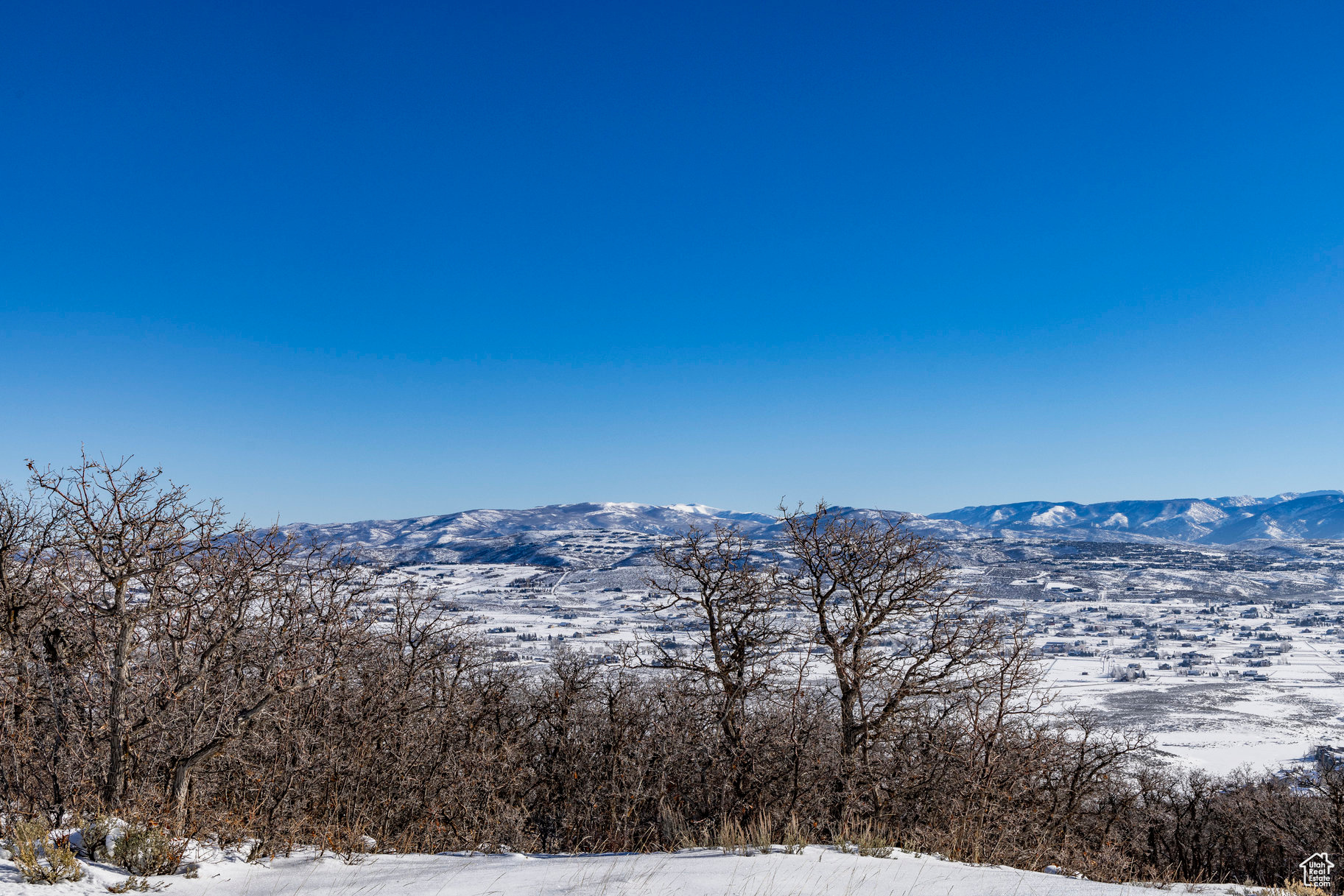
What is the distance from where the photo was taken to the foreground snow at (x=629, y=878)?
655 centimetres

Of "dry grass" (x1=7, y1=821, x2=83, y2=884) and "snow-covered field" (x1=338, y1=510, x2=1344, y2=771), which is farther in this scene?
"snow-covered field" (x1=338, y1=510, x2=1344, y2=771)

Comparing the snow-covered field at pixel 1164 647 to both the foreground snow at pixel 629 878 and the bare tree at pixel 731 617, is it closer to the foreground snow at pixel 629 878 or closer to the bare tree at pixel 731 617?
the bare tree at pixel 731 617

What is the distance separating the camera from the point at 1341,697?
283 ft

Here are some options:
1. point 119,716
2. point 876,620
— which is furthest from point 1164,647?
point 119,716

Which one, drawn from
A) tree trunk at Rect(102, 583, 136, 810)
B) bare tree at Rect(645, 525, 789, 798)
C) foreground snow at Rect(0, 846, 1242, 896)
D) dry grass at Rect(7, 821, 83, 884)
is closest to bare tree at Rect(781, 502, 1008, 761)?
bare tree at Rect(645, 525, 789, 798)

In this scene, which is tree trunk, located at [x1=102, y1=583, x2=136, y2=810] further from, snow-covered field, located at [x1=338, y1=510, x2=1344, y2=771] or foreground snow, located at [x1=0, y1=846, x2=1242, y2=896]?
snow-covered field, located at [x1=338, y1=510, x2=1344, y2=771]

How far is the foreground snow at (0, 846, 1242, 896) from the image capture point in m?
6.55

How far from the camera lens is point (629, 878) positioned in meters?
6.86

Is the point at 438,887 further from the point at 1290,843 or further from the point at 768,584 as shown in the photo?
the point at 1290,843

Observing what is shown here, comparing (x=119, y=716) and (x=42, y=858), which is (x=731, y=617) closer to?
(x=119, y=716)

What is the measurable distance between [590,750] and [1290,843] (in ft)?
79.7

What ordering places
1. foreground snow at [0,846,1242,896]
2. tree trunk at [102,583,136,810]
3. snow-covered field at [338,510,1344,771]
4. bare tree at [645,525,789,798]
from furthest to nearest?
snow-covered field at [338,510,1344,771] → bare tree at [645,525,789,798] → tree trunk at [102,583,136,810] → foreground snow at [0,846,1242,896]

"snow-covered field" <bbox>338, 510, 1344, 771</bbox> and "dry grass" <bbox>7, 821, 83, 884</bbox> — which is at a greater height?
"dry grass" <bbox>7, 821, 83, 884</bbox>

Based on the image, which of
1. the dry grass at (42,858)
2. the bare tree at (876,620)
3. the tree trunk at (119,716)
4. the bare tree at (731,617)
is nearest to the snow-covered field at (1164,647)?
the bare tree at (731,617)
